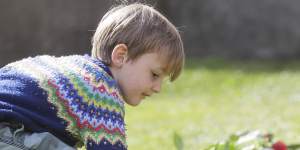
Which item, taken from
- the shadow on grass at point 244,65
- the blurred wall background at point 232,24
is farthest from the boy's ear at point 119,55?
the blurred wall background at point 232,24

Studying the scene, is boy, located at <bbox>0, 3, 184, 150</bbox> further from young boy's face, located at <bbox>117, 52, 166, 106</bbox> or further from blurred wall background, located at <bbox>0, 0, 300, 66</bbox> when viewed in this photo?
blurred wall background, located at <bbox>0, 0, 300, 66</bbox>

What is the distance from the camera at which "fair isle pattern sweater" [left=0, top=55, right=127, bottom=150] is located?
2383 mm

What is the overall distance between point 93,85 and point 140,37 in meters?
0.23

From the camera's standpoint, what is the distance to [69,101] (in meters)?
2.44

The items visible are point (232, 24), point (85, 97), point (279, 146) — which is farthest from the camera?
point (232, 24)

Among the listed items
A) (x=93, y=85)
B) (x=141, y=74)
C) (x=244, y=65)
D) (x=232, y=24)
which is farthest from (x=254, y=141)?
(x=232, y=24)

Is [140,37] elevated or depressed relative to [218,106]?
elevated

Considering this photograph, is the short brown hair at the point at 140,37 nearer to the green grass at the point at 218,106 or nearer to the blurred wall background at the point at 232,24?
the green grass at the point at 218,106

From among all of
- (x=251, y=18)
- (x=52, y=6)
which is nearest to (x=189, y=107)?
(x=52, y=6)

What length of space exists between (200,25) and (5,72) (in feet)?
27.5

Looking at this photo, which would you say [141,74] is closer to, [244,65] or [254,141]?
[254,141]

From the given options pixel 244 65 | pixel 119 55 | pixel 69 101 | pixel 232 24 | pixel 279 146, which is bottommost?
pixel 279 146

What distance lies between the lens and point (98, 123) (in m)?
2.37

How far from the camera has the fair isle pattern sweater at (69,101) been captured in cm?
238
